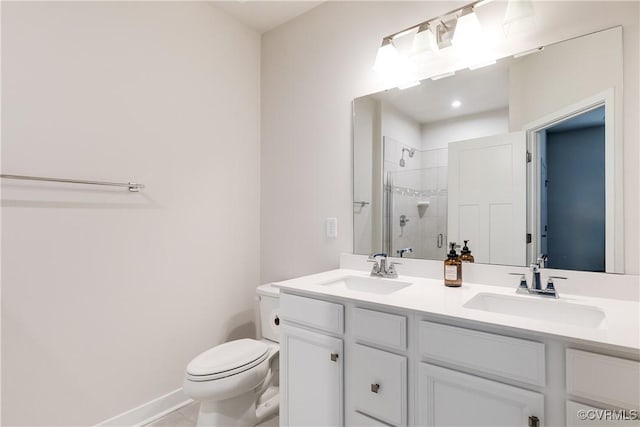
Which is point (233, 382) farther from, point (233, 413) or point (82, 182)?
point (82, 182)

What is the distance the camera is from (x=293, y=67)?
2225mm

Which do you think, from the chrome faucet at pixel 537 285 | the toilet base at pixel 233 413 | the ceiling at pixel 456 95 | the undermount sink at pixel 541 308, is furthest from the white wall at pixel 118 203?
the chrome faucet at pixel 537 285

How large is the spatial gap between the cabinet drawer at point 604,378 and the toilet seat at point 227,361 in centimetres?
127

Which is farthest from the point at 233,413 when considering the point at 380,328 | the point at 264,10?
the point at 264,10

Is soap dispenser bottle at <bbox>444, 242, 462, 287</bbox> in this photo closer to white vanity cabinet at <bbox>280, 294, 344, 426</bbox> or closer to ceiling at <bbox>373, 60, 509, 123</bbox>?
white vanity cabinet at <bbox>280, 294, 344, 426</bbox>

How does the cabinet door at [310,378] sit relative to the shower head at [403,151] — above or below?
below

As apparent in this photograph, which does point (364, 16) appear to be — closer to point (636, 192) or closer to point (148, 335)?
point (636, 192)

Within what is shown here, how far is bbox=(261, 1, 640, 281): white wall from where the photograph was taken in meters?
1.89

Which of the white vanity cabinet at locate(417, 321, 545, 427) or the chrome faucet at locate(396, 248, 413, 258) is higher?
the chrome faucet at locate(396, 248, 413, 258)

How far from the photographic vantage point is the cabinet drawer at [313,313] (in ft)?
4.24

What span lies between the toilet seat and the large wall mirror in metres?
0.78

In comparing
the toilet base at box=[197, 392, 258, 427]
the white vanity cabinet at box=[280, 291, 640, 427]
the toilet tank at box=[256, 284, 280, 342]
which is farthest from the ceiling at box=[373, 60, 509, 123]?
the toilet base at box=[197, 392, 258, 427]
